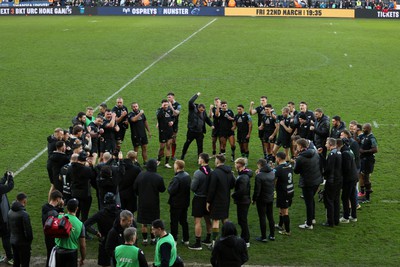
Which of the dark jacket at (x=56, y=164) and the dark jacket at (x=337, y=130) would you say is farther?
the dark jacket at (x=337, y=130)

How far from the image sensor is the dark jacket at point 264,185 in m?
13.3

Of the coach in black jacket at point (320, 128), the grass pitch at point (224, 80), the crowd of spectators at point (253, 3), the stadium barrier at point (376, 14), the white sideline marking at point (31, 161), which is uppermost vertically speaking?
the crowd of spectators at point (253, 3)

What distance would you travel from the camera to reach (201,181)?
1321 centimetres

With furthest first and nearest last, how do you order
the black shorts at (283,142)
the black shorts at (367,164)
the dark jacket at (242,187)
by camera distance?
the black shorts at (283,142) → the black shorts at (367,164) → the dark jacket at (242,187)

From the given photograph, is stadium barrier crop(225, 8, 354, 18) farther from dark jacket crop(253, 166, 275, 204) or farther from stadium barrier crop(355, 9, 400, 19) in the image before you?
dark jacket crop(253, 166, 275, 204)

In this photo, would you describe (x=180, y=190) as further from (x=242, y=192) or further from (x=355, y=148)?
(x=355, y=148)

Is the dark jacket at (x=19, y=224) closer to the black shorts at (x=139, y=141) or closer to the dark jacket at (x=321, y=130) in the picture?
the black shorts at (x=139, y=141)

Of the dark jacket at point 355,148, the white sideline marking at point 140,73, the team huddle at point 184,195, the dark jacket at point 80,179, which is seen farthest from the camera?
the white sideline marking at point 140,73

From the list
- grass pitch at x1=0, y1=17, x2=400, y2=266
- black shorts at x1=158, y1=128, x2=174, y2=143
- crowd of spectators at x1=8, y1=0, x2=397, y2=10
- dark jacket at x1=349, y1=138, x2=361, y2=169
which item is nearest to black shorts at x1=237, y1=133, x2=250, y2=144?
grass pitch at x1=0, y1=17, x2=400, y2=266

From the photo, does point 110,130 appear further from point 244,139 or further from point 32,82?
point 32,82

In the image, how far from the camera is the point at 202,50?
122ft

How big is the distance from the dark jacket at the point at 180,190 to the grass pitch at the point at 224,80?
2.84ft

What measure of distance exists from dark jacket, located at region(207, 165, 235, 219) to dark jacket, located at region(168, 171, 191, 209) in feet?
1.39

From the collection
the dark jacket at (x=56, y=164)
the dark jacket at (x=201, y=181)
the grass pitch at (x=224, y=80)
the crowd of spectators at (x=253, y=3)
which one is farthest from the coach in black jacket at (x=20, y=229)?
the crowd of spectators at (x=253, y=3)
